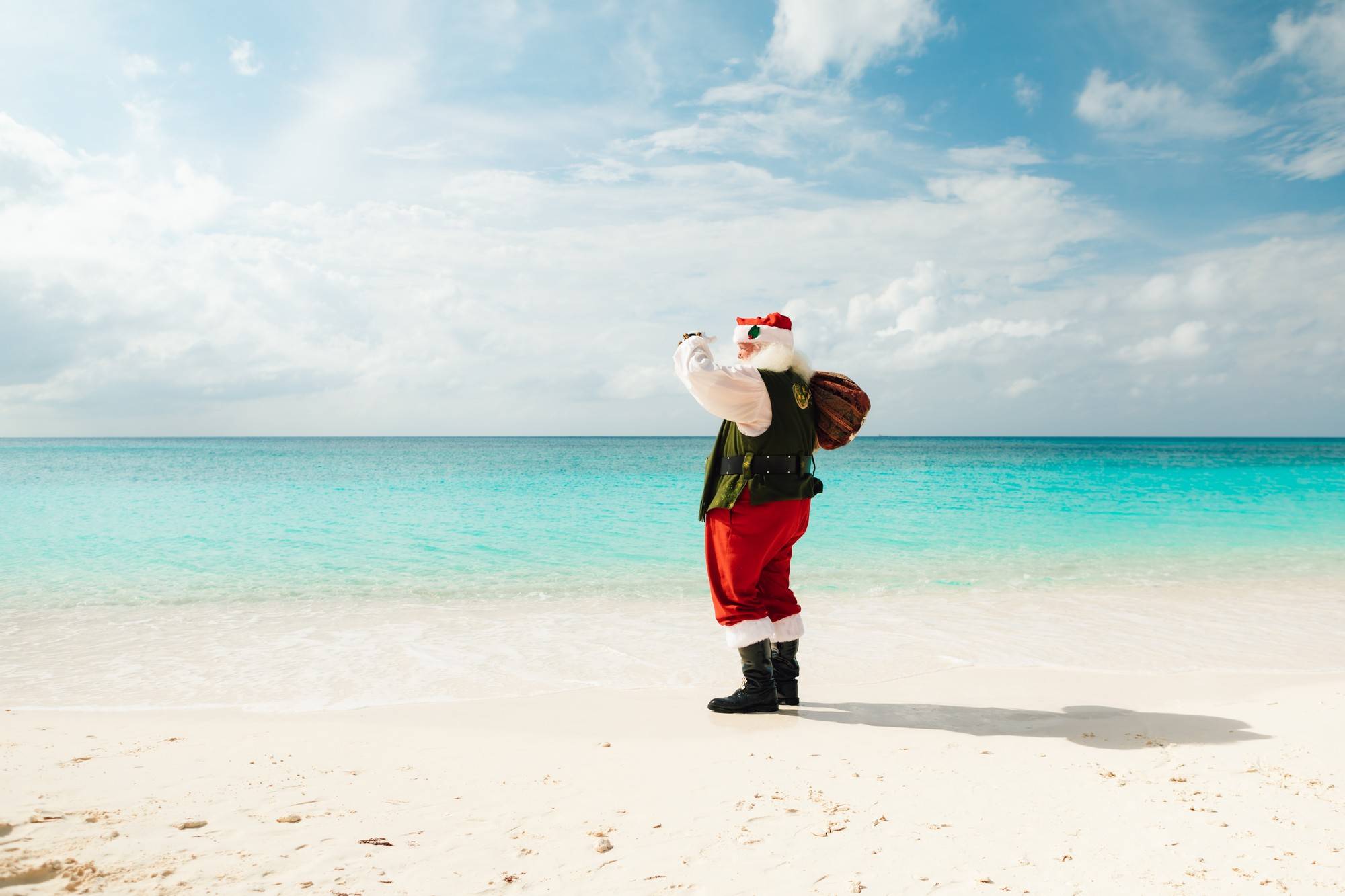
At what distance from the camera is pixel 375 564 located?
8758 millimetres

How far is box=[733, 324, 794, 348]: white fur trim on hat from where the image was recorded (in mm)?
3729

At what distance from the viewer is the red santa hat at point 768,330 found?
12.2 feet

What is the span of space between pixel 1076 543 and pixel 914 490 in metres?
10.8

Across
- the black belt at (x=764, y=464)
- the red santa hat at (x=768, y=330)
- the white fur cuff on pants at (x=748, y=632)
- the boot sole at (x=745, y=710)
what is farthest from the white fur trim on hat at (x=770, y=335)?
the boot sole at (x=745, y=710)

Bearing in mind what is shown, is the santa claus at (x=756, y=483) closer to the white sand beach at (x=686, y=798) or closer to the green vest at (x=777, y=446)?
the green vest at (x=777, y=446)

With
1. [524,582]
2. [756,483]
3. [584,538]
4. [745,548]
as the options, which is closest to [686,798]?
[745,548]

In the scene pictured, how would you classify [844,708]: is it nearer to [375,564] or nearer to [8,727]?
[8,727]

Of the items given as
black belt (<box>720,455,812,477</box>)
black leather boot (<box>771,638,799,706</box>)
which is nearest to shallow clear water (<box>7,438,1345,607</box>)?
black leather boot (<box>771,638,799,706</box>)

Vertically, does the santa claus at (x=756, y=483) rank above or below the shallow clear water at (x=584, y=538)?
above

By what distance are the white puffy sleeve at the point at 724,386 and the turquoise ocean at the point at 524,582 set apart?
1696 mm

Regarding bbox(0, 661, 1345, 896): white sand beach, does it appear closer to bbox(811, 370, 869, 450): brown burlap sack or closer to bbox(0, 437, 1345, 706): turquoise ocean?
bbox(0, 437, 1345, 706): turquoise ocean

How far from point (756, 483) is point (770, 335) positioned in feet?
2.40

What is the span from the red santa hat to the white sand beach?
1788 millimetres

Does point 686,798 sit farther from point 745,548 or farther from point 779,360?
point 779,360
